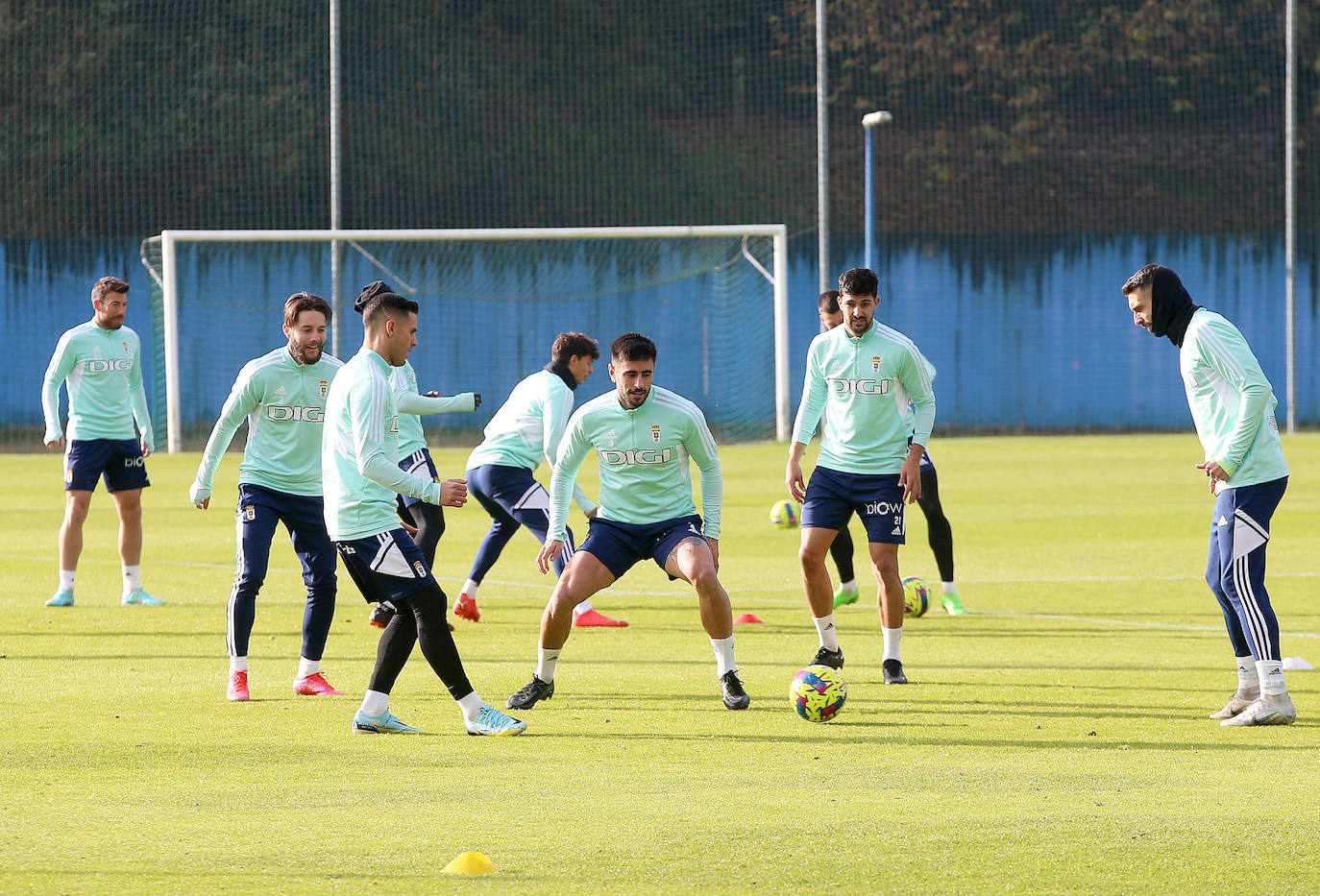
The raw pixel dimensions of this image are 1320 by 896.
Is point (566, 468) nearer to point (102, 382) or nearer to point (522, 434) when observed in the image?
point (522, 434)

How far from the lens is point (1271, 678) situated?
305 inches

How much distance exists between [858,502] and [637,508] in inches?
58.9

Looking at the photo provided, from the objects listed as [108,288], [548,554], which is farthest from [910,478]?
[108,288]

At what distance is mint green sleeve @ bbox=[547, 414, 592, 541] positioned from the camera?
8.35 m

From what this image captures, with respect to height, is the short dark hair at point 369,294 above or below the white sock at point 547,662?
above

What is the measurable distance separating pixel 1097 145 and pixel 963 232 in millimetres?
5064

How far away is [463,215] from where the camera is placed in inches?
1471

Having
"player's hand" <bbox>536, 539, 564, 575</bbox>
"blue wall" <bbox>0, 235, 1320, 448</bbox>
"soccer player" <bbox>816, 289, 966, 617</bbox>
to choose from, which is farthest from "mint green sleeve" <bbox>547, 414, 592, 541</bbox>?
"blue wall" <bbox>0, 235, 1320, 448</bbox>

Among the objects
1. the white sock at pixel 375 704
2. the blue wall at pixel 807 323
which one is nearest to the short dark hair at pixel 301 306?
the white sock at pixel 375 704

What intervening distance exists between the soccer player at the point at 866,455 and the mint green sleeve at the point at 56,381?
5.68 metres

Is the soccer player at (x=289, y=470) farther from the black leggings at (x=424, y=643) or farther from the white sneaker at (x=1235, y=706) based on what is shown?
the white sneaker at (x=1235, y=706)

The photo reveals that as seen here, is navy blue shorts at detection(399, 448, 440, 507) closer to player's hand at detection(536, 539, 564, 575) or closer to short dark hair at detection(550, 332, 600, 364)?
short dark hair at detection(550, 332, 600, 364)

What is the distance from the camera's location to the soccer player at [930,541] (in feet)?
37.8

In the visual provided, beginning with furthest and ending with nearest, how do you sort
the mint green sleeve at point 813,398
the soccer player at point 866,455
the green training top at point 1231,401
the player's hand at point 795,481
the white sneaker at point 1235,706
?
the mint green sleeve at point 813,398 < the player's hand at point 795,481 < the soccer player at point 866,455 < the white sneaker at point 1235,706 < the green training top at point 1231,401
